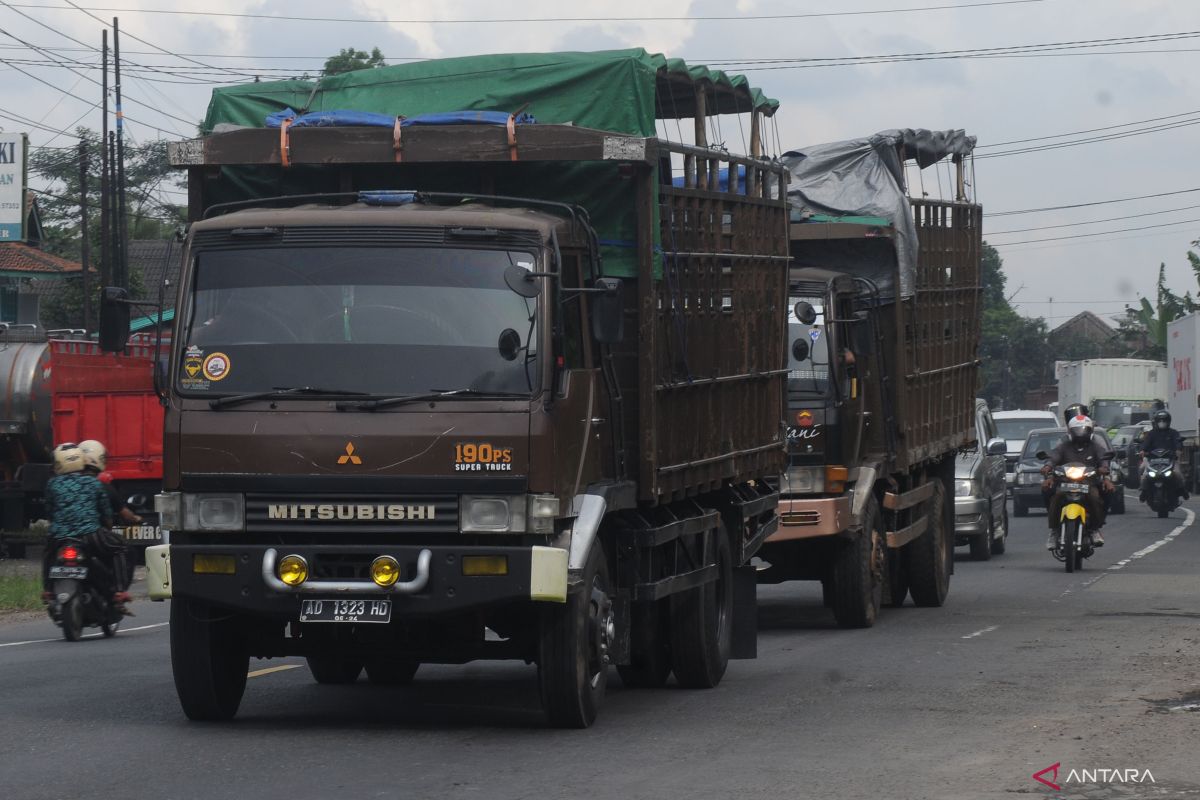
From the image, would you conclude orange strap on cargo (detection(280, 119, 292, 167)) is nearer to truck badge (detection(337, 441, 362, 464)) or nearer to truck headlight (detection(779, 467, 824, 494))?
truck badge (detection(337, 441, 362, 464))

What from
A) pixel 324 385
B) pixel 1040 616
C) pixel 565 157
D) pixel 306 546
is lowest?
pixel 1040 616

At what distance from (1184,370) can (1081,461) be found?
22658mm

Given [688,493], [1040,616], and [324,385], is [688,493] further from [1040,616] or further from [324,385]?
[1040,616]

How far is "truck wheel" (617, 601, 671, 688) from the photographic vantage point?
11.7m

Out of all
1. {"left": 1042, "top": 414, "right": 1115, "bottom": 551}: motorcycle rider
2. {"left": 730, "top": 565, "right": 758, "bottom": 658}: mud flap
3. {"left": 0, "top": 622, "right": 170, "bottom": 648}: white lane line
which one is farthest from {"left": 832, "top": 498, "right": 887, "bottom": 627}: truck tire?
{"left": 1042, "top": 414, "right": 1115, "bottom": 551}: motorcycle rider

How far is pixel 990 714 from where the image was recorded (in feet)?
33.8

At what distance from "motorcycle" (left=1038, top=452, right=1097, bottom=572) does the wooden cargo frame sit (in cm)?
994

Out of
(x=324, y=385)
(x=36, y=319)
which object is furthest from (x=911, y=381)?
(x=36, y=319)

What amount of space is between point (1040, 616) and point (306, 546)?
9.38 m

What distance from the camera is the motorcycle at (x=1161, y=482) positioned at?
1405 inches

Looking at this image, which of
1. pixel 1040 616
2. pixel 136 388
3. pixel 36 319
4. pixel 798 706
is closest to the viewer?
pixel 798 706

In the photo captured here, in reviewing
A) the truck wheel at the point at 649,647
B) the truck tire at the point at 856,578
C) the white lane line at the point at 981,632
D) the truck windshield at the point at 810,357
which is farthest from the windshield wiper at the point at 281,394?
the white lane line at the point at 981,632

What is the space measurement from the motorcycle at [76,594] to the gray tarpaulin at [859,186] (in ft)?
21.1

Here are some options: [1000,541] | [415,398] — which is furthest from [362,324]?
[1000,541]
